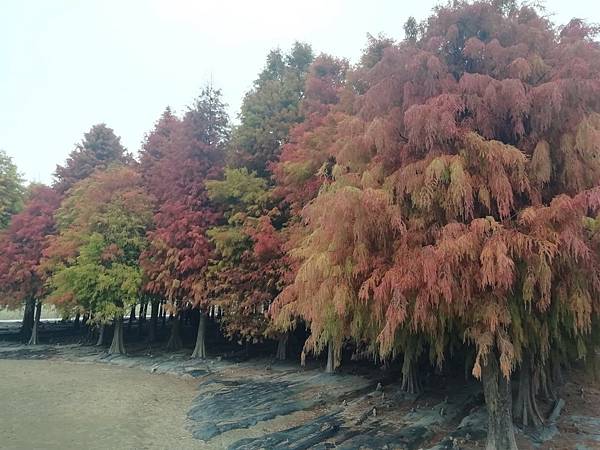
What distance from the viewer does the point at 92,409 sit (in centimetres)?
1266

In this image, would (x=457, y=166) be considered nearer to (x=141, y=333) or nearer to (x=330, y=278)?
(x=330, y=278)

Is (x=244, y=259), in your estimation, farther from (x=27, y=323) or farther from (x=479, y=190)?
(x=27, y=323)

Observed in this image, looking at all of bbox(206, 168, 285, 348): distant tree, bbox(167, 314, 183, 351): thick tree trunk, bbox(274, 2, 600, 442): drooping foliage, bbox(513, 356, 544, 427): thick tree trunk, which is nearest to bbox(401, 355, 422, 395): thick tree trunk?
bbox(513, 356, 544, 427): thick tree trunk

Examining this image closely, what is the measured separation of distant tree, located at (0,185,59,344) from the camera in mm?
26328

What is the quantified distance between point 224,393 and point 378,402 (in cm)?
540

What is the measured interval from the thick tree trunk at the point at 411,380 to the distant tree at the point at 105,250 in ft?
47.0

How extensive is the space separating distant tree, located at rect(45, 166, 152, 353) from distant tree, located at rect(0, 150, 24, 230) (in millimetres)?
8659

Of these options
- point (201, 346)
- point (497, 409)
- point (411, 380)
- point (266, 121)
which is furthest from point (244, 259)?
point (497, 409)

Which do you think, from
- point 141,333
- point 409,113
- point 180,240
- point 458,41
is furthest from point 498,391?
point 141,333

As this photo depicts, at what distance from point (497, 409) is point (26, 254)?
28.0 meters

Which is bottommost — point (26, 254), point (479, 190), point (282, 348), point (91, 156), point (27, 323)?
point (282, 348)

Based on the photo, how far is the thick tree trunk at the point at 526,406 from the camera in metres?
10.1

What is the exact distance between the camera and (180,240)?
67.1ft

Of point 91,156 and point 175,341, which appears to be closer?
point 175,341
